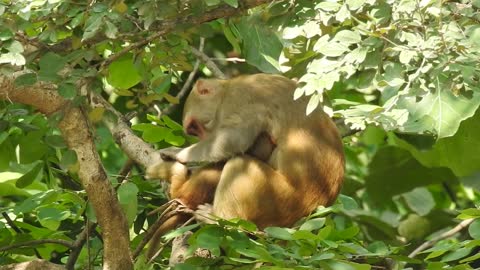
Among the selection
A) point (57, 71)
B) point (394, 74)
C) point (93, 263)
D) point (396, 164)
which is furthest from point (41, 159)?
point (396, 164)

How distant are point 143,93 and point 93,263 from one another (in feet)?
2.87

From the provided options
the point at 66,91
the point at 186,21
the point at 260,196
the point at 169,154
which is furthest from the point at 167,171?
the point at 66,91

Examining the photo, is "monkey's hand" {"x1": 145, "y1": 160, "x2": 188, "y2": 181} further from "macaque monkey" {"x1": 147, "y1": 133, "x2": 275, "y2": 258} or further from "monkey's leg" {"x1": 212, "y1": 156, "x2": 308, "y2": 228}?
"monkey's leg" {"x1": 212, "y1": 156, "x2": 308, "y2": 228}

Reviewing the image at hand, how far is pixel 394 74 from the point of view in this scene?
3.88 meters

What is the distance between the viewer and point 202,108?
611 centimetres

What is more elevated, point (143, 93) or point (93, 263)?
point (143, 93)

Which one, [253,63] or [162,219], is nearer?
[162,219]

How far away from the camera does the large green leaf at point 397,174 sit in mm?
8062

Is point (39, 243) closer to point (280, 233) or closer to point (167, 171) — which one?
point (167, 171)

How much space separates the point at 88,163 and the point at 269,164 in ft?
4.71

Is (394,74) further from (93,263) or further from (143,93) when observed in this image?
(93,263)

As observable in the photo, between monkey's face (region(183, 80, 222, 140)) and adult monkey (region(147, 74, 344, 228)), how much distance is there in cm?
30

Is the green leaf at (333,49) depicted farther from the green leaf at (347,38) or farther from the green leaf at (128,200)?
the green leaf at (128,200)

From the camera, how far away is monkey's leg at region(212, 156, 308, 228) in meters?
5.34
